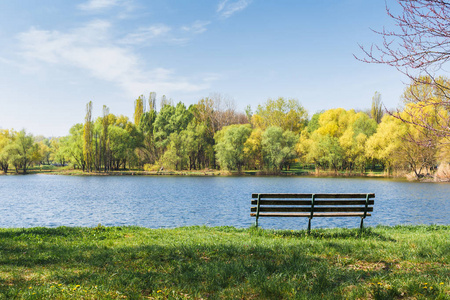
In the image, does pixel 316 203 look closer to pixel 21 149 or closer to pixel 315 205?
A: pixel 315 205

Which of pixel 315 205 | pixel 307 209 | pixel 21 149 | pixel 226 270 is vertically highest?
pixel 21 149

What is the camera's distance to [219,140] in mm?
74312

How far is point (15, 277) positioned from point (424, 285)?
655 cm

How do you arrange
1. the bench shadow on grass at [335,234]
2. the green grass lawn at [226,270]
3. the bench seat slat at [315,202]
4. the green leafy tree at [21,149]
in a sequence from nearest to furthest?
the green grass lawn at [226,270], the bench shadow on grass at [335,234], the bench seat slat at [315,202], the green leafy tree at [21,149]

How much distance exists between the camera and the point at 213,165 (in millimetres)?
82062

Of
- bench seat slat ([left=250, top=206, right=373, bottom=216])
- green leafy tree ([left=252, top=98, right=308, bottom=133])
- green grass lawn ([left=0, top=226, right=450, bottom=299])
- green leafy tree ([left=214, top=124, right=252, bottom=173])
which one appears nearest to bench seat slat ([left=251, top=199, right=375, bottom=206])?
bench seat slat ([left=250, top=206, right=373, bottom=216])

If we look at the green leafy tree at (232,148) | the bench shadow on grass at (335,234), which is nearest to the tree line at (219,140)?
the green leafy tree at (232,148)

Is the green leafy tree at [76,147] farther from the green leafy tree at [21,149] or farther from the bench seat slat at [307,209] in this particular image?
the bench seat slat at [307,209]

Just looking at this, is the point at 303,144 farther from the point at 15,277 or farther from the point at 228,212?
the point at 15,277

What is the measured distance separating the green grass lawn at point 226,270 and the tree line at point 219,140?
53706 mm

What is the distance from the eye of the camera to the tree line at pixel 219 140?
67.2 m

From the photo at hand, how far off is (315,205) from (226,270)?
17.2 feet

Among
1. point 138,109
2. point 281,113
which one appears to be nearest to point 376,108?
point 281,113

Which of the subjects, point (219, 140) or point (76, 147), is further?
point (76, 147)
